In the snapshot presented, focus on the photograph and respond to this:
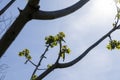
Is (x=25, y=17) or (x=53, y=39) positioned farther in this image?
(x=53, y=39)

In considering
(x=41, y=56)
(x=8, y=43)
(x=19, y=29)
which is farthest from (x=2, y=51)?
(x=41, y=56)

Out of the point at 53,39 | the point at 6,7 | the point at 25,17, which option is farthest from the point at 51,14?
the point at 53,39

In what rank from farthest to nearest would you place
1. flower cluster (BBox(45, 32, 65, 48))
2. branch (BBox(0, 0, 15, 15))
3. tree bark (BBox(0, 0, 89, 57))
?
1. flower cluster (BBox(45, 32, 65, 48))
2. branch (BBox(0, 0, 15, 15))
3. tree bark (BBox(0, 0, 89, 57))

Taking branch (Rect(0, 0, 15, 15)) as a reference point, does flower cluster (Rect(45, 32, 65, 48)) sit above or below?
below

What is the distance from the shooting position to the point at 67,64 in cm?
444

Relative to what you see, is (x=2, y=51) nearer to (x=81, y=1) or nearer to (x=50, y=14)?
(x=50, y=14)

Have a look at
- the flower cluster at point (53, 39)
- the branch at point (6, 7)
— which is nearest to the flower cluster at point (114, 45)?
the flower cluster at point (53, 39)

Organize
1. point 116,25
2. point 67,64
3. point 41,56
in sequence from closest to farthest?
point 67,64 → point 116,25 → point 41,56

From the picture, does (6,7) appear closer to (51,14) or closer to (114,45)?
(51,14)

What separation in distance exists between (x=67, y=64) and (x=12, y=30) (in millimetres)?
1404

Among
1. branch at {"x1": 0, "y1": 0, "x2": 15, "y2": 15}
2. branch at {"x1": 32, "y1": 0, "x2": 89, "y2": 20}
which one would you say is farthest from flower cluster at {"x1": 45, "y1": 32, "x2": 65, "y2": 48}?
branch at {"x1": 32, "y1": 0, "x2": 89, "y2": 20}

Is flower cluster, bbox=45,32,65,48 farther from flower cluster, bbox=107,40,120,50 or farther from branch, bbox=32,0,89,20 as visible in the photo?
branch, bbox=32,0,89,20

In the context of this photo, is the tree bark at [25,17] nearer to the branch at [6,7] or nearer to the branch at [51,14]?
the branch at [51,14]

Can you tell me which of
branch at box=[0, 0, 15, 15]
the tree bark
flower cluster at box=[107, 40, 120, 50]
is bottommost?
flower cluster at box=[107, 40, 120, 50]
